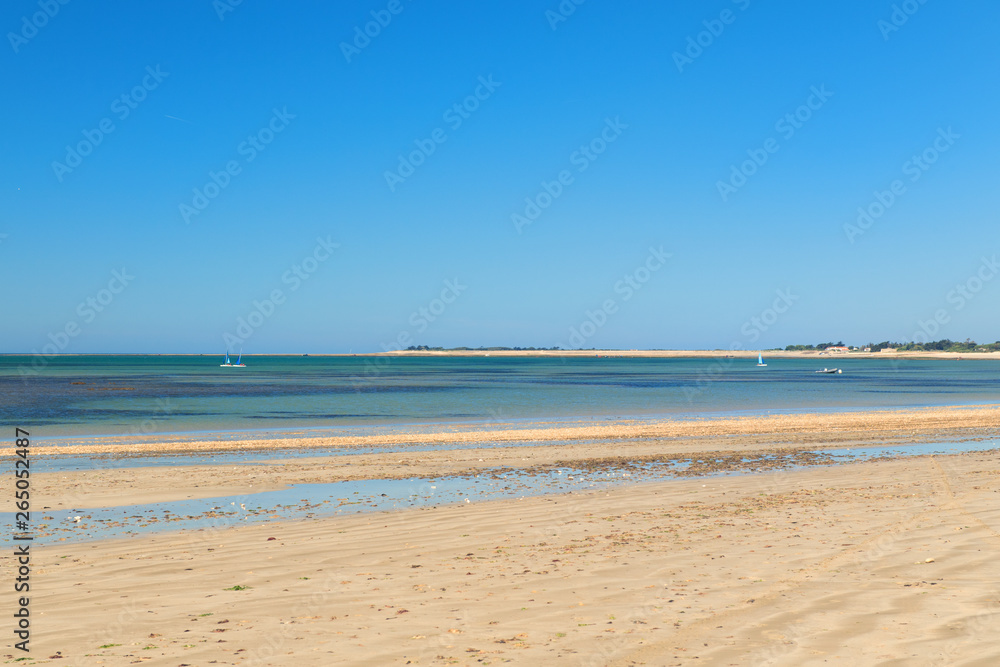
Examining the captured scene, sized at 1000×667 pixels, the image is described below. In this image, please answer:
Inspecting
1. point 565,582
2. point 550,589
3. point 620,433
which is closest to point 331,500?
point 565,582

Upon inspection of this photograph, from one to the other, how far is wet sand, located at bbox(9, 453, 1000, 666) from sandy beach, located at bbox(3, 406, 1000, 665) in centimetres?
3

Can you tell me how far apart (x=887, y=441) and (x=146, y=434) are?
1141 inches

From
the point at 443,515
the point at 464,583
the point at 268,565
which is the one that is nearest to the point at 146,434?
the point at 443,515

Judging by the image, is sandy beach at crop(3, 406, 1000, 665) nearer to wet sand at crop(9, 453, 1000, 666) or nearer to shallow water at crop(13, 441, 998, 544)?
wet sand at crop(9, 453, 1000, 666)

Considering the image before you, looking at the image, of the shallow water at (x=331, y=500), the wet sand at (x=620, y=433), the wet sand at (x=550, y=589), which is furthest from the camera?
the wet sand at (x=620, y=433)

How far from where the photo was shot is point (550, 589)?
339 inches

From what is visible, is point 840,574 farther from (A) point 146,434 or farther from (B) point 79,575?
(A) point 146,434

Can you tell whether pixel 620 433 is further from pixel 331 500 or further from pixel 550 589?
pixel 550 589

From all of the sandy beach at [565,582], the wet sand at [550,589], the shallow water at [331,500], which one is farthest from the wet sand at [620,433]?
the wet sand at [550,589]

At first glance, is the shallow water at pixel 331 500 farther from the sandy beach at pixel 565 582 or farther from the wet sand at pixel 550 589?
the wet sand at pixel 550 589

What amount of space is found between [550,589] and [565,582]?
34 centimetres

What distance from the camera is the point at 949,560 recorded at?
376 inches

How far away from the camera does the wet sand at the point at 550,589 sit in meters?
6.74

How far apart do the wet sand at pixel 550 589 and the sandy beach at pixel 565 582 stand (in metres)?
0.03
